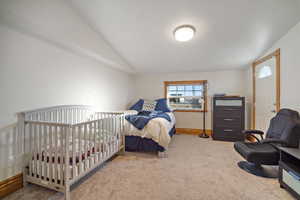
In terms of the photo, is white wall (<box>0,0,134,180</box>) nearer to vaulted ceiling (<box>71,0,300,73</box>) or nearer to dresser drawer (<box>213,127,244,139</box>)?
vaulted ceiling (<box>71,0,300,73</box>)

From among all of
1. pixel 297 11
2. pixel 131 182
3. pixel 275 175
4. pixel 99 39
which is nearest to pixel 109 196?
pixel 131 182

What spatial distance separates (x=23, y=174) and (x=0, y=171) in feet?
0.75

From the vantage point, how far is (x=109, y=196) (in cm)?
152

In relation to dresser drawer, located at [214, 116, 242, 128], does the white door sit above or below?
above

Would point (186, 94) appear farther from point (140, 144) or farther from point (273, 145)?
point (273, 145)

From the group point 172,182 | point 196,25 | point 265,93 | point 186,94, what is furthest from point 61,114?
point 265,93

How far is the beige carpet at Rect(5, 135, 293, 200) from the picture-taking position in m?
1.53

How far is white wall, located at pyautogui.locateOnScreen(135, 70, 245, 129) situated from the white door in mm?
709

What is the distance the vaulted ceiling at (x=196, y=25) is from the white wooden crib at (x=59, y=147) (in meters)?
1.66

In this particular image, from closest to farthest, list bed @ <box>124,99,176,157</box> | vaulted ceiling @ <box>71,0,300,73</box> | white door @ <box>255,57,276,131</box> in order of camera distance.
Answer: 1. vaulted ceiling @ <box>71,0,300,73</box>
2. bed @ <box>124,99,176,157</box>
3. white door @ <box>255,57,276,131</box>

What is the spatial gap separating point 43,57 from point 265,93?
13.3 ft

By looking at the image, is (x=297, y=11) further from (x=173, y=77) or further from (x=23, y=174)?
(x=23, y=174)

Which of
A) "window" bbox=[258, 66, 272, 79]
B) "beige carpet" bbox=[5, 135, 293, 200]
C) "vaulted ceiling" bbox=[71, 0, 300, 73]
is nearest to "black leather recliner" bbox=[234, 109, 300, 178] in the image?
"beige carpet" bbox=[5, 135, 293, 200]

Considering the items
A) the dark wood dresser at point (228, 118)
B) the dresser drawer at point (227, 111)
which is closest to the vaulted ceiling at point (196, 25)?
the dark wood dresser at point (228, 118)
